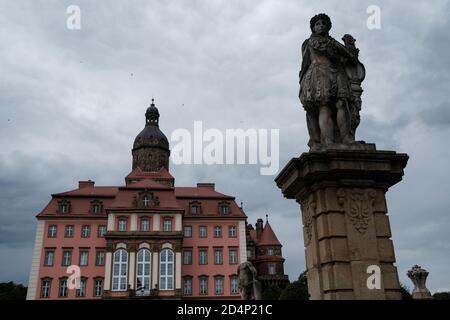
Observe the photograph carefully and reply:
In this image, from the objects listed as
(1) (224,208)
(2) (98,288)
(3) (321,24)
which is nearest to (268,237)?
(1) (224,208)

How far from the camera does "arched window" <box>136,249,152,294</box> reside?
151 feet

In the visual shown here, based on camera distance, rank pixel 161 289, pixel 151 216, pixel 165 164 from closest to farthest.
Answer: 1. pixel 161 289
2. pixel 151 216
3. pixel 165 164

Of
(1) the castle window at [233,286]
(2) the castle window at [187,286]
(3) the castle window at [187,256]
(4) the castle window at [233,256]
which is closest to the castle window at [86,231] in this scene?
(3) the castle window at [187,256]

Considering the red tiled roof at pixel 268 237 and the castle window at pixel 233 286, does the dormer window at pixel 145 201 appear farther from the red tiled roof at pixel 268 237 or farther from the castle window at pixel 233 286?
the red tiled roof at pixel 268 237

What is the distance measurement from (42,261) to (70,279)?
4.24 m

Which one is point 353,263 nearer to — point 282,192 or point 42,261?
point 282,192

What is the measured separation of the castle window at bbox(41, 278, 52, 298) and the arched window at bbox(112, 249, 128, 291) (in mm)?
7930

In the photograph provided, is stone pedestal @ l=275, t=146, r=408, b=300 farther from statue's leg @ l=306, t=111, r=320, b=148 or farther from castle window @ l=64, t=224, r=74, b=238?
castle window @ l=64, t=224, r=74, b=238

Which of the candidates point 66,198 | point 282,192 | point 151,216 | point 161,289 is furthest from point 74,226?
point 282,192

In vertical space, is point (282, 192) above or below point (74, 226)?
below

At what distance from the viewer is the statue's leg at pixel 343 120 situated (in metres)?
6.12

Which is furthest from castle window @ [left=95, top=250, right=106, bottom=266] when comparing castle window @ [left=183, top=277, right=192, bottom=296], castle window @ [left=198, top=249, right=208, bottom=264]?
castle window @ [left=198, top=249, right=208, bottom=264]

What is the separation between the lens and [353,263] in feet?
17.6
